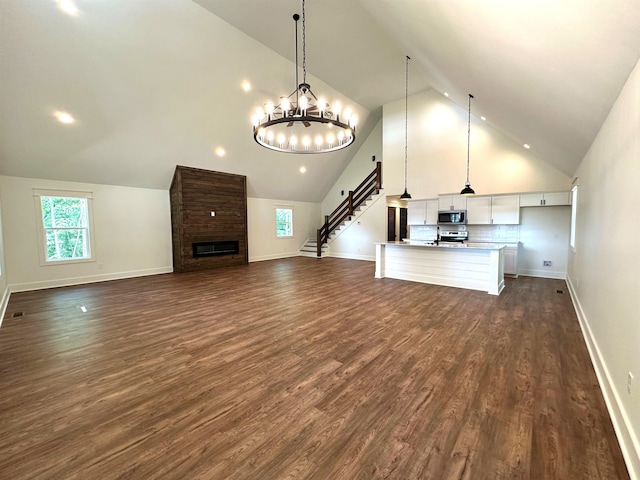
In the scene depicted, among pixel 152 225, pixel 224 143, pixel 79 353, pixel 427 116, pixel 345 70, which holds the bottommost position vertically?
pixel 79 353

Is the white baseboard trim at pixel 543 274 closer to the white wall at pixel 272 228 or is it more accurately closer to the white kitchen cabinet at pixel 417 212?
the white kitchen cabinet at pixel 417 212

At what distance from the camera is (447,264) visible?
5.82 m

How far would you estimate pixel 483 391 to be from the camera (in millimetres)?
2217

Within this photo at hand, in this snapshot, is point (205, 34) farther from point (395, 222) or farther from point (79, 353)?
point (395, 222)

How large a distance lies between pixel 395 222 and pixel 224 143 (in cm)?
687

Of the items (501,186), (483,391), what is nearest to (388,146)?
(501,186)

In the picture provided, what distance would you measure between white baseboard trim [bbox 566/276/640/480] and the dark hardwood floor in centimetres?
5

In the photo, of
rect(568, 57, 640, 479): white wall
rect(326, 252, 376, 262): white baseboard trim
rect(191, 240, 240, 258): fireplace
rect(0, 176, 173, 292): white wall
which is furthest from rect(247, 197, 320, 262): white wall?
rect(568, 57, 640, 479): white wall

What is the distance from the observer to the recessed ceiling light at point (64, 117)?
16.6ft

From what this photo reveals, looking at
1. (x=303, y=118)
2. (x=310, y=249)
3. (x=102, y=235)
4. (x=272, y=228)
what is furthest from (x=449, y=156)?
(x=102, y=235)

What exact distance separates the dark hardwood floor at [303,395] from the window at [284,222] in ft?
22.2

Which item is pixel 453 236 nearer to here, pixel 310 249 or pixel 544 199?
pixel 544 199

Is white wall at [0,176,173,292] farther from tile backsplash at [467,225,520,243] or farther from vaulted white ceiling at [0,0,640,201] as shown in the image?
tile backsplash at [467,225,520,243]

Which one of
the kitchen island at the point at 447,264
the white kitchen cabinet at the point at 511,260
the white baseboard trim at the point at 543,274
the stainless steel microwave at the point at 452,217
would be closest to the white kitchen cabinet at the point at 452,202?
the stainless steel microwave at the point at 452,217
